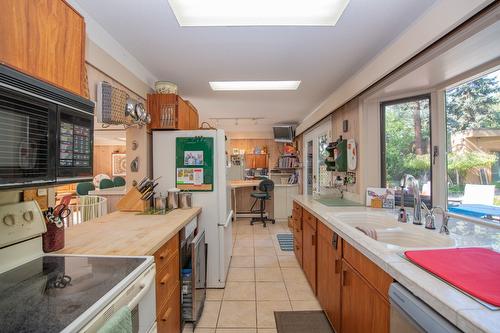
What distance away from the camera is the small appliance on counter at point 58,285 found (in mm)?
696

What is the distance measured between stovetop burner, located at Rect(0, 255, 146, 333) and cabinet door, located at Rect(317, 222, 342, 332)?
4.34ft

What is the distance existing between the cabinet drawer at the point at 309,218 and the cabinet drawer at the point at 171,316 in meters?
1.36

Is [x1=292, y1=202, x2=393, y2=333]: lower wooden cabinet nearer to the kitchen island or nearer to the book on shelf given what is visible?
the kitchen island

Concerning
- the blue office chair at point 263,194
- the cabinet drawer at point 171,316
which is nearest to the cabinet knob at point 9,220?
the cabinet drawer at point 171,316

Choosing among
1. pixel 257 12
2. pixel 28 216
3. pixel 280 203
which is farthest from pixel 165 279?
pixel 280 203

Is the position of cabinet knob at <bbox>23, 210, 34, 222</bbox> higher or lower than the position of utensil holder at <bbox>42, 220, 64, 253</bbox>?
higher

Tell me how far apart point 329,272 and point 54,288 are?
1762 mm

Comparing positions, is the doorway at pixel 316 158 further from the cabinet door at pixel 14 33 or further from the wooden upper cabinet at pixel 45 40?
the cabinet door at pixel 14 33

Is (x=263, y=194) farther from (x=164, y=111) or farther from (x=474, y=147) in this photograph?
(x=474, y=147)

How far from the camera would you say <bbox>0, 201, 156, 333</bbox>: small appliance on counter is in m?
0.70

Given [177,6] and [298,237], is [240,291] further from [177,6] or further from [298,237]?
[177,6]

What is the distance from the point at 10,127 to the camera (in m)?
0.69

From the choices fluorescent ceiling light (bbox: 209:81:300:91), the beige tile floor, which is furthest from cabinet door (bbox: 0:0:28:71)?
fluorescent ceiling light (bbox: 209:81:300:91)

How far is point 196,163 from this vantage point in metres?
2.46
